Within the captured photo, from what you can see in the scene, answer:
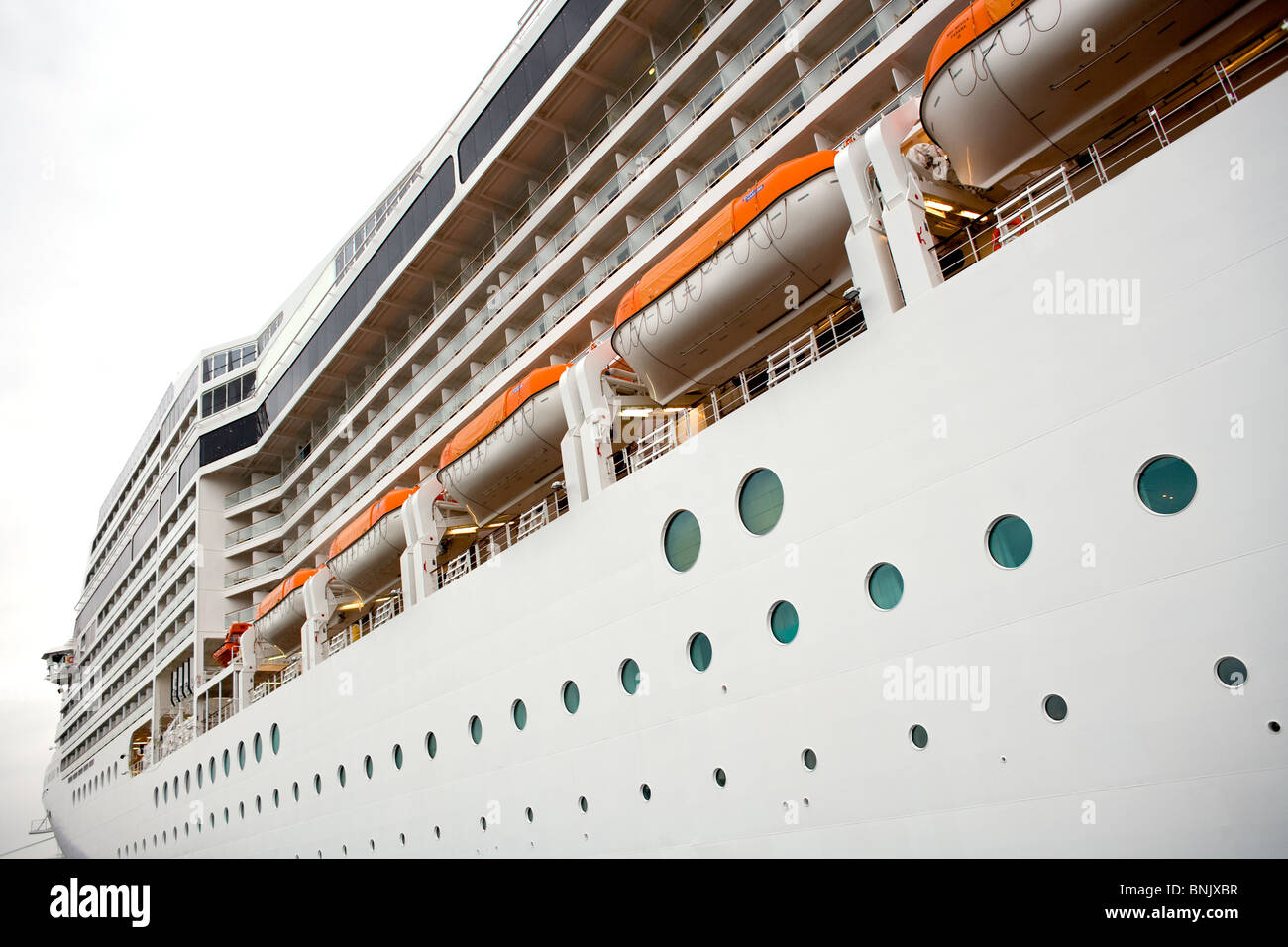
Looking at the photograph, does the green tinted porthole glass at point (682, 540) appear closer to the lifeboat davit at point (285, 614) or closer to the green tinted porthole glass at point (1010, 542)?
the green tinted porthole glass at point (1010, 542)

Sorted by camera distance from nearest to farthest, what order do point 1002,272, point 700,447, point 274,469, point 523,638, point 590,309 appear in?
point 1002,272, point 700,447, point 523,638, point 590,309, point 274,469

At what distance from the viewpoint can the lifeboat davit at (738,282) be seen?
7070 millimetres

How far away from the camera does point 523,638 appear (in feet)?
31.0

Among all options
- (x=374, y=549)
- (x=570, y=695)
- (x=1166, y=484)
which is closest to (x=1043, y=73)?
(x=1166, y=484)

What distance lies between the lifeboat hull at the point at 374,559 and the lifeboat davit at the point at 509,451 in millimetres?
1760

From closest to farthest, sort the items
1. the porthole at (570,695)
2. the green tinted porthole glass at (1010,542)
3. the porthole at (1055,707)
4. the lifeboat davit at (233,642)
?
the porthole at (1055,707) < the green tinted porthole glass at (1010,542) < the porthole at (570,695) < the lifeboat davit at (233,642)

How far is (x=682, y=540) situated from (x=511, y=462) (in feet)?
11.3

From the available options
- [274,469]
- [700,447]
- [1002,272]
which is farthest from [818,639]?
[274,469]

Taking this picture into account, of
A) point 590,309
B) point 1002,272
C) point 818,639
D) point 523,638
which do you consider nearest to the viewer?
point 1002,272

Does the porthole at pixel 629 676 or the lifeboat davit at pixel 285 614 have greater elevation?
the lifeboat davit at pixel 285 614

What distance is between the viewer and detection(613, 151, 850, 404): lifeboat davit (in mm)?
7070

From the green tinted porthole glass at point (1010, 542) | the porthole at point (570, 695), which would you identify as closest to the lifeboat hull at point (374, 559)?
the porthole at point (570, 695)
